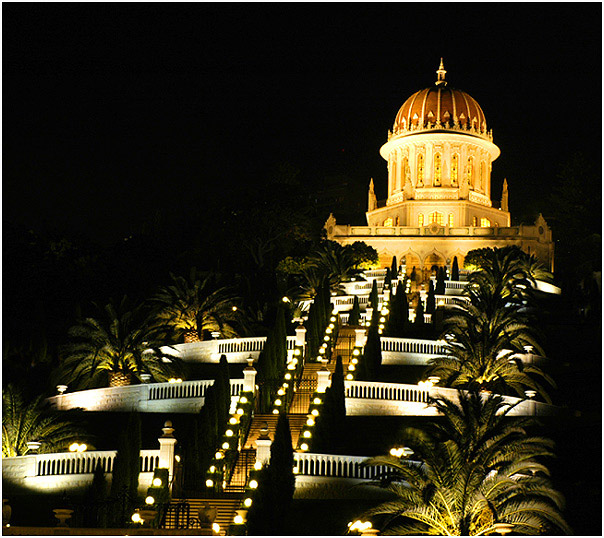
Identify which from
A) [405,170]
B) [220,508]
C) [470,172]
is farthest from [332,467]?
[470,172]

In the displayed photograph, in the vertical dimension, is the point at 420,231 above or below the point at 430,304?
above

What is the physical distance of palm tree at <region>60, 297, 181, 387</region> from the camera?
37031 mm

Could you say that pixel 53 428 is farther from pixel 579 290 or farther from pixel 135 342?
pixel 579 290

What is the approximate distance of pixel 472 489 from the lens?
22.2 m

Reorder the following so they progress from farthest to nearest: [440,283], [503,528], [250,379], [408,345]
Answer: [440,283] → [408,345] → [250,379] → [503,528]

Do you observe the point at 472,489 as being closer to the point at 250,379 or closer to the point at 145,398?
the point at 250,379

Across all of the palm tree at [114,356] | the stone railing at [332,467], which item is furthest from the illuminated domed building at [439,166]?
the stone railing at [332,467]

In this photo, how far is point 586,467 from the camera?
1086 inches

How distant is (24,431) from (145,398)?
21.1ft

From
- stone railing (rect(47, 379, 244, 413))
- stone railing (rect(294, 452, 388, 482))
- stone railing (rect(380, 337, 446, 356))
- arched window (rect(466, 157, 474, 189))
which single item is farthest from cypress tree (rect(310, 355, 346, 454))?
arched window (rect(466, 157, 474, 189))

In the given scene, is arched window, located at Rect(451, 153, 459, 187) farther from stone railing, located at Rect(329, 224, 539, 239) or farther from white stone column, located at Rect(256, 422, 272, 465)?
white stone column, located at Rect(256, 422, 272, 465)

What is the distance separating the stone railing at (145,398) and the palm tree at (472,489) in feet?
42.3

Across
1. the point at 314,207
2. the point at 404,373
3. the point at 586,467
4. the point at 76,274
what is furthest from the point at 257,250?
the point at 586,467

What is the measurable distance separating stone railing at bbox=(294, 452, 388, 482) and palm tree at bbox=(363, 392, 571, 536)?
465cm
